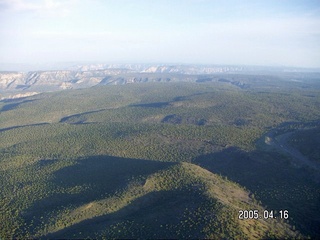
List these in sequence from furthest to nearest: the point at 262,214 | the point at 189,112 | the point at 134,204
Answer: the point at 189,112 < the point at 134,204 < the point at 262,214

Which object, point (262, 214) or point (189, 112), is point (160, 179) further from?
point (189, 112)

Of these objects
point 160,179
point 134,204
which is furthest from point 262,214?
point 134,204

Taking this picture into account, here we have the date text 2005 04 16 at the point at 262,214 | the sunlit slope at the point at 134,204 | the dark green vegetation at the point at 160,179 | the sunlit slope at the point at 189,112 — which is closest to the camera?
the sunlit slope at the point at 134,204

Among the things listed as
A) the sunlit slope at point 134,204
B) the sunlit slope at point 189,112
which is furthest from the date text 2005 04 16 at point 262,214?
the sunlit slope at point 189,112

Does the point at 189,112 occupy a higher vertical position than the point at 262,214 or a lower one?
lower

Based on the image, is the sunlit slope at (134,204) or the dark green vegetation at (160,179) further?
the dark green vegetation at (160,179)

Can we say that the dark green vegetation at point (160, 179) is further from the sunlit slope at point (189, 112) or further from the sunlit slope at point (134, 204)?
the sunlit slope at point (189, 112)

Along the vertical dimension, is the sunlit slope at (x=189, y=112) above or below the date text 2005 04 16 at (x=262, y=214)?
below

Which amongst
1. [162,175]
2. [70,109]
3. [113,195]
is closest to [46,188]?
[113,195]

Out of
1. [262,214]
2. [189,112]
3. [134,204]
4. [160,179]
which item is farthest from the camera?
[189,112]

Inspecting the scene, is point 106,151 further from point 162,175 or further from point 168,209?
point 168,209

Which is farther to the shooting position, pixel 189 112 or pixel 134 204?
pixel 189 112
